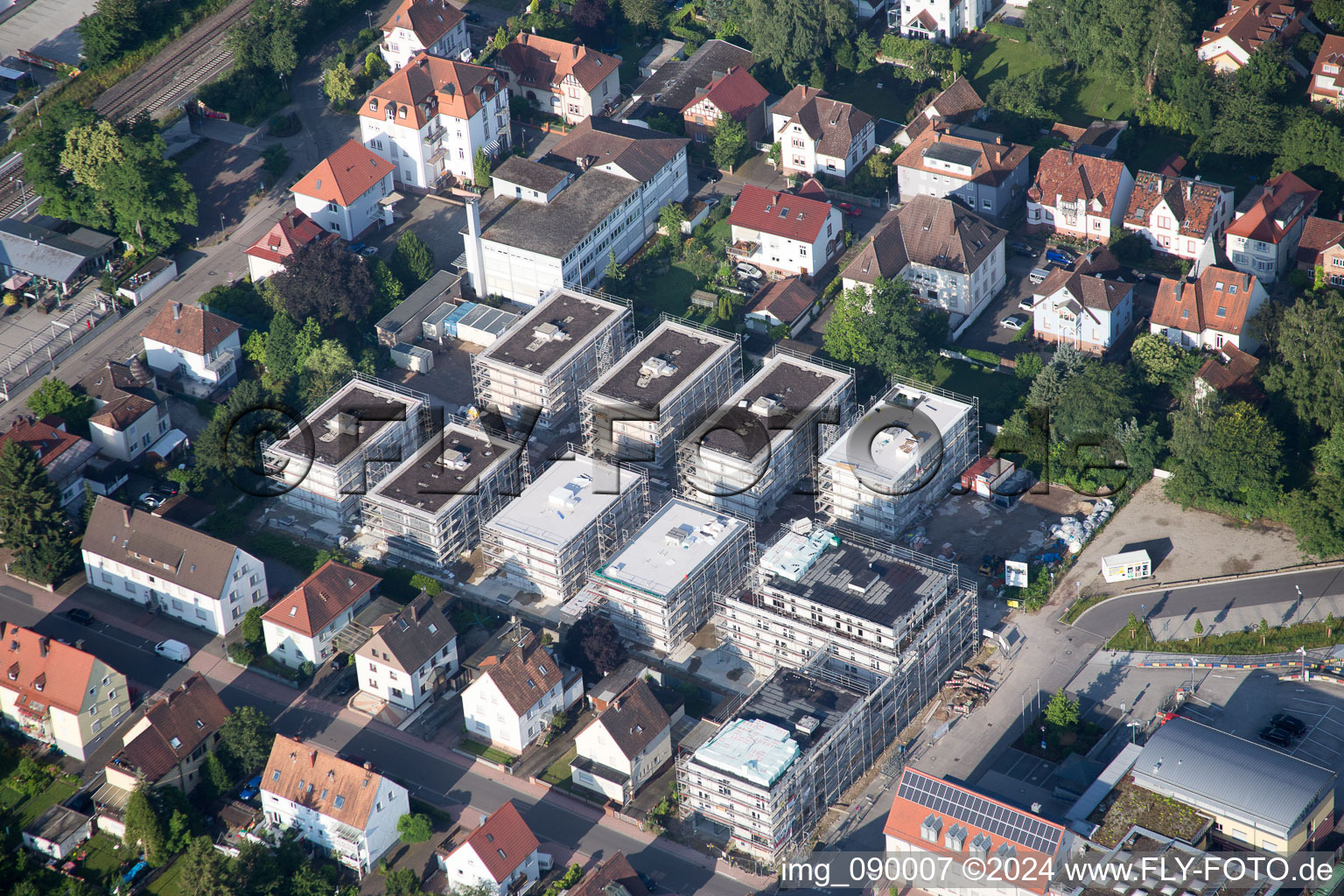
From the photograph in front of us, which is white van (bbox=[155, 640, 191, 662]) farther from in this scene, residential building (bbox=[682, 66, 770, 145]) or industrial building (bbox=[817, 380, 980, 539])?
residential building (bbox=[682, 66, 770, 145])

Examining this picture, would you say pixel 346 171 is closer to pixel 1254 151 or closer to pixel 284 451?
pixel 284 451

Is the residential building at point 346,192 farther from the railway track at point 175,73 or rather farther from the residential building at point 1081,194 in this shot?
the residential building at point 1081,194

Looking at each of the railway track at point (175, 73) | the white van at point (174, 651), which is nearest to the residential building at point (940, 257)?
the white van at point (174, 651)

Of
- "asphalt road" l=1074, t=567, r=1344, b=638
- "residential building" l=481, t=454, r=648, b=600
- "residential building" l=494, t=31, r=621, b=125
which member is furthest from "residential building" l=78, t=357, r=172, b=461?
"asphalt road" l=1074, t=567, r=1344, b=638

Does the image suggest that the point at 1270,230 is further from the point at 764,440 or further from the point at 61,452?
the point at 61,452

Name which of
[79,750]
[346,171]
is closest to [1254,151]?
[346,171]
